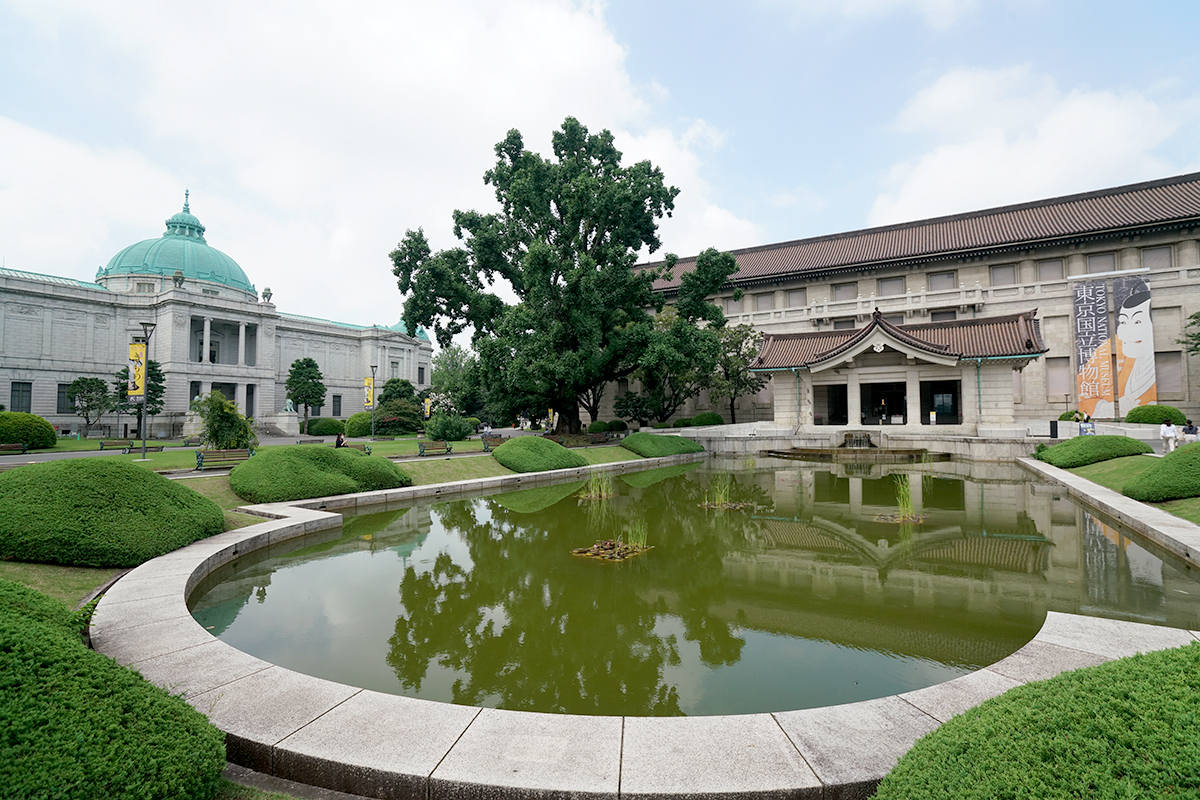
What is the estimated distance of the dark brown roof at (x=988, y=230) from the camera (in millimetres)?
33250

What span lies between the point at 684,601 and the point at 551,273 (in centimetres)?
2177

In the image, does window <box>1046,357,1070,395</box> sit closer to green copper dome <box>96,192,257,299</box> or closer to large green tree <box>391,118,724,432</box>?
large green tree <box>391,118,724,432</box>

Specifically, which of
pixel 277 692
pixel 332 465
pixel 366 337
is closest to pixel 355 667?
pixel 277 692

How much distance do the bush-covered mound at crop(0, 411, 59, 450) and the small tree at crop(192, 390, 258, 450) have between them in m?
15.8

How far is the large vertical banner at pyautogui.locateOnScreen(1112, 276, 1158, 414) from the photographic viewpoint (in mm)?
30656

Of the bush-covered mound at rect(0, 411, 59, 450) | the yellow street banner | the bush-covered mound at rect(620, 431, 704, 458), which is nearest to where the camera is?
the yellow street banner

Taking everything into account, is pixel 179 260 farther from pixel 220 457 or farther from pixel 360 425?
pixel 220 457

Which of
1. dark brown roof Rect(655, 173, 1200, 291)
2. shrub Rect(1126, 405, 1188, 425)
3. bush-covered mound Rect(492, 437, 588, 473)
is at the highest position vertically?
dark brown roof Rect(655, 173, 1200, 291)

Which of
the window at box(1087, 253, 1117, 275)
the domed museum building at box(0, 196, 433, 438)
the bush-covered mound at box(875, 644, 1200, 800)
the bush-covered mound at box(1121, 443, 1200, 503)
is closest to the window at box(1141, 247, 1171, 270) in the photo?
the window at box(1087, 253, 1117, 275)

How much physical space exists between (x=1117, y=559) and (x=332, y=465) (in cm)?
1577

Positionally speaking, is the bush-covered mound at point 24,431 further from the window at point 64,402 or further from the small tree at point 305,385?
the small tree at point 305,385

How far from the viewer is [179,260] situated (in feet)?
202

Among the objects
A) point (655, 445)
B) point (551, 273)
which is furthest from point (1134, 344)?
point (551, 273)

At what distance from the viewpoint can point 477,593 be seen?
693 centimetres
